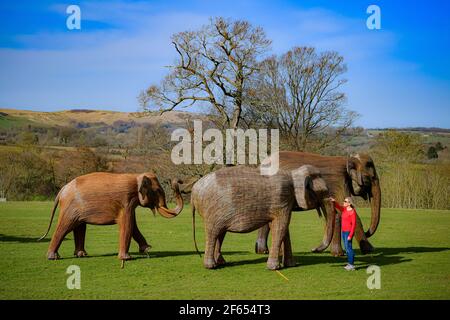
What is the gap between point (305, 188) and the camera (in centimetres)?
1177

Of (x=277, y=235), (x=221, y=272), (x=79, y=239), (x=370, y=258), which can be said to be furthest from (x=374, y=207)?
(x=79, y=239)

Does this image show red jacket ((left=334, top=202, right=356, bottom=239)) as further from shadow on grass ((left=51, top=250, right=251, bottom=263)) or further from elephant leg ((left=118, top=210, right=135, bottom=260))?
elephant leg ((left=118, top=210, right=135, bottom=260))

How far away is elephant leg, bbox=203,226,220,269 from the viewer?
38.0 ft

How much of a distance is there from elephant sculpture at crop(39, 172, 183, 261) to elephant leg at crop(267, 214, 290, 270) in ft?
8.85

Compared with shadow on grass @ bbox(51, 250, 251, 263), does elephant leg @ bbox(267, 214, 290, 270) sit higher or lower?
higher

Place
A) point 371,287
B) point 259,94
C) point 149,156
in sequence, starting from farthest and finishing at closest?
1. point 259,94
2. point 149,156
3. point 371,287

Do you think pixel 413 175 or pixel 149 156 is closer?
pixel 413 175

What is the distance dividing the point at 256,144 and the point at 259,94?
5.68 meters

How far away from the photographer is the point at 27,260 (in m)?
13.1

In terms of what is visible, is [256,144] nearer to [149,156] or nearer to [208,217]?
[149,156]

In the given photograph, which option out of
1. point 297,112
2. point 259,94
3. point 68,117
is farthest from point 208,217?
point 68,117

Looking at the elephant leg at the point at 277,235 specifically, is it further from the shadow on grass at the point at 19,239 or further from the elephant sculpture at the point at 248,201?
the shadow on grass at the point at 19,239

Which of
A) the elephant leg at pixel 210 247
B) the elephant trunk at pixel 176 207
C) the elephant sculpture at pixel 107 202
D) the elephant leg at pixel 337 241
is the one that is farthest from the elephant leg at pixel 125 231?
the elephant leg at pixel 337 241
